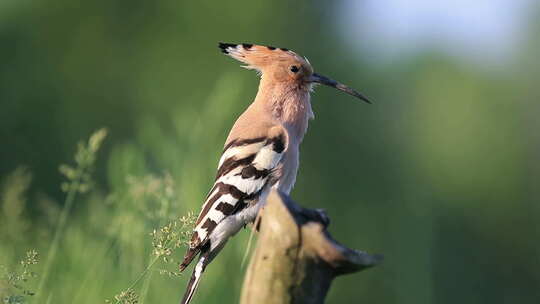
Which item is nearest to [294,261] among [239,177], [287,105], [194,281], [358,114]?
[194,281]

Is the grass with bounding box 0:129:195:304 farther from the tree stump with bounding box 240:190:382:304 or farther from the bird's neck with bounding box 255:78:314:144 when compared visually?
the bird's neck with bounding box 255:78:314:144

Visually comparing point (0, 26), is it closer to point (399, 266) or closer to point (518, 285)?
point (399, 266)

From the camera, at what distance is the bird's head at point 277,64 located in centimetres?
291

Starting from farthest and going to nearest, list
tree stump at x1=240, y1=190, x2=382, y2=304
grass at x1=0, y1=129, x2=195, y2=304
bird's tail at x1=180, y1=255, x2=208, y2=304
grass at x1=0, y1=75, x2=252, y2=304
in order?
bird's tail at x1=180, y1=255, x2=208, y2=304 < grass at x1=0, y1=75, x2=252, y2=304 < grass at x1=0, y1=129, x2=195, y2=304 < tree stump at x1=240, y1=190, x2=382, y2=304

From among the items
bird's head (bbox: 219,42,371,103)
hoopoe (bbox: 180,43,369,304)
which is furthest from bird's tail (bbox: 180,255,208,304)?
bird's head (bbox: 219,42,371,103)

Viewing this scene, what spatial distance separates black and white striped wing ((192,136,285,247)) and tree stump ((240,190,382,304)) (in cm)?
103

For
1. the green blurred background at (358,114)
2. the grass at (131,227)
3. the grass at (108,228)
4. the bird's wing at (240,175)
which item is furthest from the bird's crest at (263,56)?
the green blurred background at (358,114)

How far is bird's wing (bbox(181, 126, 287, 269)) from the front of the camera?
2566mm

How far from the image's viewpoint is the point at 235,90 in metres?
2.99

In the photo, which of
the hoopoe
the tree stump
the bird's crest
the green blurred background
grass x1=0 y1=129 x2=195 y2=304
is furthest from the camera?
the green blurred background

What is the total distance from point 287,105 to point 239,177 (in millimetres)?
328

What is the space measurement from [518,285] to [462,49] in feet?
15.2

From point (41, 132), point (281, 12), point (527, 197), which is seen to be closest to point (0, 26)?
point (41, 132)

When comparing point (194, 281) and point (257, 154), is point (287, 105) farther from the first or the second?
point (194, 281)
